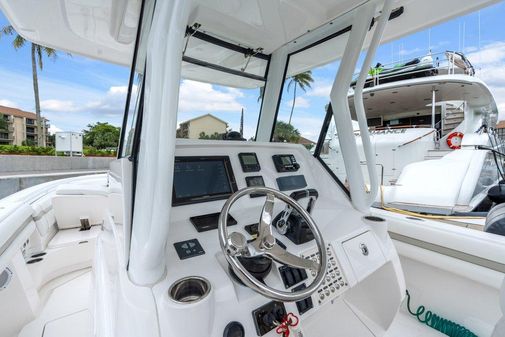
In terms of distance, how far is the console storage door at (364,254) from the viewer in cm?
121

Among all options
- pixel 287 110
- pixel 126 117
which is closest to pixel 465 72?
pixel 287 110

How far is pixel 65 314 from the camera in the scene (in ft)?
5.51

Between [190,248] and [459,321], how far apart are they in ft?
5.78

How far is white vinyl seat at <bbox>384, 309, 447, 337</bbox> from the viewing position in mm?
1577

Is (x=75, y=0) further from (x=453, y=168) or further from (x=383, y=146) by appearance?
(x=383, y=146)

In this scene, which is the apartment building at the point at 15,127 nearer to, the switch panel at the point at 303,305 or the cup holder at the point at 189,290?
the cup holder at the point at 189,290

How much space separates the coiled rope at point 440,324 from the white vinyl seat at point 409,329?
0.09 ft

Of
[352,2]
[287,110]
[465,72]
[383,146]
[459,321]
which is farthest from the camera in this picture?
[465,72]

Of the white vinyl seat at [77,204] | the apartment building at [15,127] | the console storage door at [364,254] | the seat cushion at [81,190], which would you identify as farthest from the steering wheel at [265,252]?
the apartment building at [15,127]

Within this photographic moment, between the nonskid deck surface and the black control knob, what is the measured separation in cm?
106

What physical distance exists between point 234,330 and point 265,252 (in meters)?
0.25

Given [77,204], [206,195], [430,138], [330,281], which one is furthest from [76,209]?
[430,138]

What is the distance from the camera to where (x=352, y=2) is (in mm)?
1459

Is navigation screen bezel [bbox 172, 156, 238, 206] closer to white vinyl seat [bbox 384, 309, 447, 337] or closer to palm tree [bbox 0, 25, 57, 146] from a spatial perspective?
white vinyl seat [bbox 384, 309, 447, 337]
